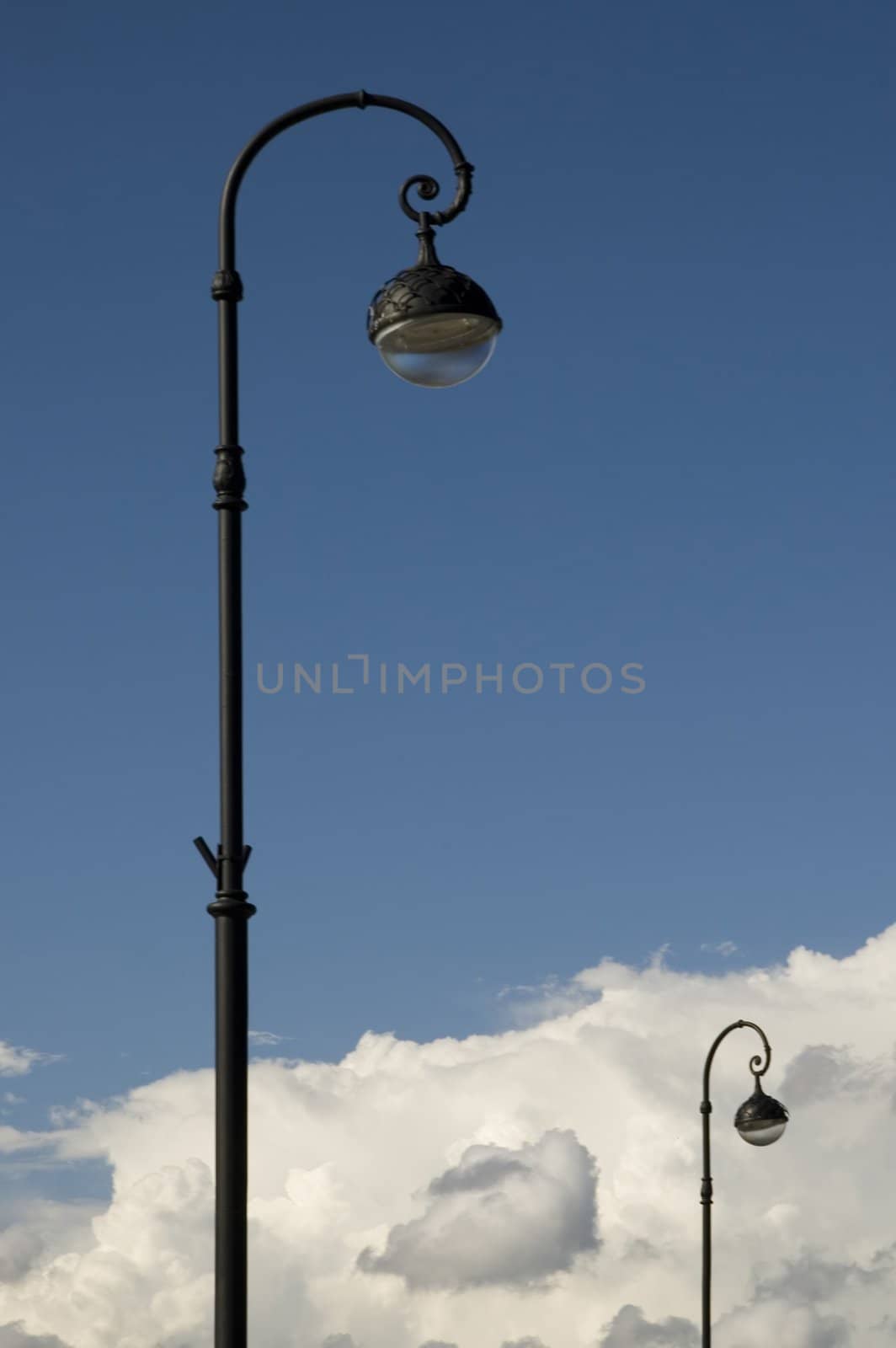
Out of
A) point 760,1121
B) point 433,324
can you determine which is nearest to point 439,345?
point 433,324

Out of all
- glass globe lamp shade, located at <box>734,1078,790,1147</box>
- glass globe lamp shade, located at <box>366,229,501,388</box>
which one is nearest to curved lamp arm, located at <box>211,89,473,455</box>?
glass globe lamp shade, located at <box>366,229,501,388</box>

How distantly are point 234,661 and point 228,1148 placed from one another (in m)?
2.32

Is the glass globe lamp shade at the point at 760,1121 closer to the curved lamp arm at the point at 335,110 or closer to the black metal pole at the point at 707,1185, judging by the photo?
the black metal pole at the point at 707,1185

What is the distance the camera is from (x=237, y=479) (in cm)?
998

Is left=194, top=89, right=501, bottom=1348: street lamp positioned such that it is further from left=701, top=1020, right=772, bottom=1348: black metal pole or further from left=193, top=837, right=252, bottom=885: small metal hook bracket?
left=701, top=1020, right=772, bottom=1348: black metal pole

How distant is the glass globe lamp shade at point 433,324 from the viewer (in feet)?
33.2

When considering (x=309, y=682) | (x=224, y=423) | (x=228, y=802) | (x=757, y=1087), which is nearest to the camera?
(x=228, y=802)

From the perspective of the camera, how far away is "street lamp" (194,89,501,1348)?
8898 mm

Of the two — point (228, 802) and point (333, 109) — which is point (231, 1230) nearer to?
point (228, 802)

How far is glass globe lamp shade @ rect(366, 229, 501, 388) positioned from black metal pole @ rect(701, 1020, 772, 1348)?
16.7m

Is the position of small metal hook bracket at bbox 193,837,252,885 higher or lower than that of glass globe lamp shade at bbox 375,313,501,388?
lower

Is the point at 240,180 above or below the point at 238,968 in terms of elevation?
above

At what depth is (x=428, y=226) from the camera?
1084 cm

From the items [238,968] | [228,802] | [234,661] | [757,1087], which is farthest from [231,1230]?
[757,1087]
